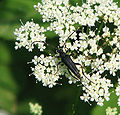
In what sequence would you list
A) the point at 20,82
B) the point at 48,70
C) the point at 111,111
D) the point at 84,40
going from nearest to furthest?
the point at 111,111 < the point at 48,70 < the point at 84,40 < the point at 20,82

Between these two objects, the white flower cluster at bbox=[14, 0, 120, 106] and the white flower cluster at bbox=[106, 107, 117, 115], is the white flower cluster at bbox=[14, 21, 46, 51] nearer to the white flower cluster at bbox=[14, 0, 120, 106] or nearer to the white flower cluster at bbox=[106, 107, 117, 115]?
the white flower cluster at bbox=[14, 0, 120, 106]

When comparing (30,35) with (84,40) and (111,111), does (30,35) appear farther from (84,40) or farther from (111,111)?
(111,111)

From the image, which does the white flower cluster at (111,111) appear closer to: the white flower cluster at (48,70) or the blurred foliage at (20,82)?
the blurred foliage at (20,82)

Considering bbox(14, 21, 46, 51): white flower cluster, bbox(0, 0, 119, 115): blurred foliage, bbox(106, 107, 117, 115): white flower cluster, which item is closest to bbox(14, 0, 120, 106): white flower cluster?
bbox(14, 21, 46, 51): white flower cluster

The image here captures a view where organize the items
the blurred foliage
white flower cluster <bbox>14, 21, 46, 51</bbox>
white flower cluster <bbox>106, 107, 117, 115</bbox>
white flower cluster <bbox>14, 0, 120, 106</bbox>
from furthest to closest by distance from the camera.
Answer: the blurred foliage → white flower cluster <bbox>14, 21, 46, 51</bbox> → white flower cluster <bbox>14, 0, 120, 106</bbox> → white flower cluster <bbox>106, 107, 117, 115</bbox>

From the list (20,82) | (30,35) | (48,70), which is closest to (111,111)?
(48,70)

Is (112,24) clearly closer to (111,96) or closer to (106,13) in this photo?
(106,13)

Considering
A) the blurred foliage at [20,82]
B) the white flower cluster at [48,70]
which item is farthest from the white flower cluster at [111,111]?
the white flower cluster at [48,70]

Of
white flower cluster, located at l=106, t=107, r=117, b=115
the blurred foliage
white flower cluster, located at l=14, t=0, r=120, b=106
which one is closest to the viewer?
white flower cluster, located at l=106, t=107, r=117, b=115
